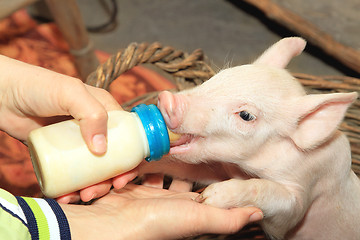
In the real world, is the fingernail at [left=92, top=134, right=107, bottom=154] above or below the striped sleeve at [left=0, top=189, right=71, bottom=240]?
above

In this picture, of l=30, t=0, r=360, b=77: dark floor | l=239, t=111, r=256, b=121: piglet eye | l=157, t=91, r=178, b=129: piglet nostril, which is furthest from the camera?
l=30, t=0, r=360, b=77: dark floor

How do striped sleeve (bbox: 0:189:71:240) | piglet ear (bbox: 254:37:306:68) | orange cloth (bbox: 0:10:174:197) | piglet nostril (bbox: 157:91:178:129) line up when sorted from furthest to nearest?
orange cloth (bbox: 0:10:174:197) → piglet ear (bbox: 254:37:306:68) → piglet nostril (bbox: 157:91:178:129) → striped sleeve (bbox: 0:189:71:240)

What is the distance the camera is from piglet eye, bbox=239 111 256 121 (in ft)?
4.23

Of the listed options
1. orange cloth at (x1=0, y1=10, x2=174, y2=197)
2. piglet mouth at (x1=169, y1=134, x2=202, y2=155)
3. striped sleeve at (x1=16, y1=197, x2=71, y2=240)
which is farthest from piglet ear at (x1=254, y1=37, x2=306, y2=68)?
orange cloth at (x1=0, y1=10, x2=174, y2=197)

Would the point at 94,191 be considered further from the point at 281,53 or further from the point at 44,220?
the point at 281,53

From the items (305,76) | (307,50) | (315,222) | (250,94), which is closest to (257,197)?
(250,94)

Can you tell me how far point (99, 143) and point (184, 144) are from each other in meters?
0.40

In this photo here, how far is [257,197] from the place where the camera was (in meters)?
1.30

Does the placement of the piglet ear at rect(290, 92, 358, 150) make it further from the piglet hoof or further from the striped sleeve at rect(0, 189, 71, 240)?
the striped sleeve at rect(0, 189, 71, 240)

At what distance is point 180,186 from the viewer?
4.99ft

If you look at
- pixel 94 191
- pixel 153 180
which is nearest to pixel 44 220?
pixel 94 191

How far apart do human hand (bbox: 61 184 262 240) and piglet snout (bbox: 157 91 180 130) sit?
0.21 m

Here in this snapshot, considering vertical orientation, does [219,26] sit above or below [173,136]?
below

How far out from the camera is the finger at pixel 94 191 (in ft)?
3.73
